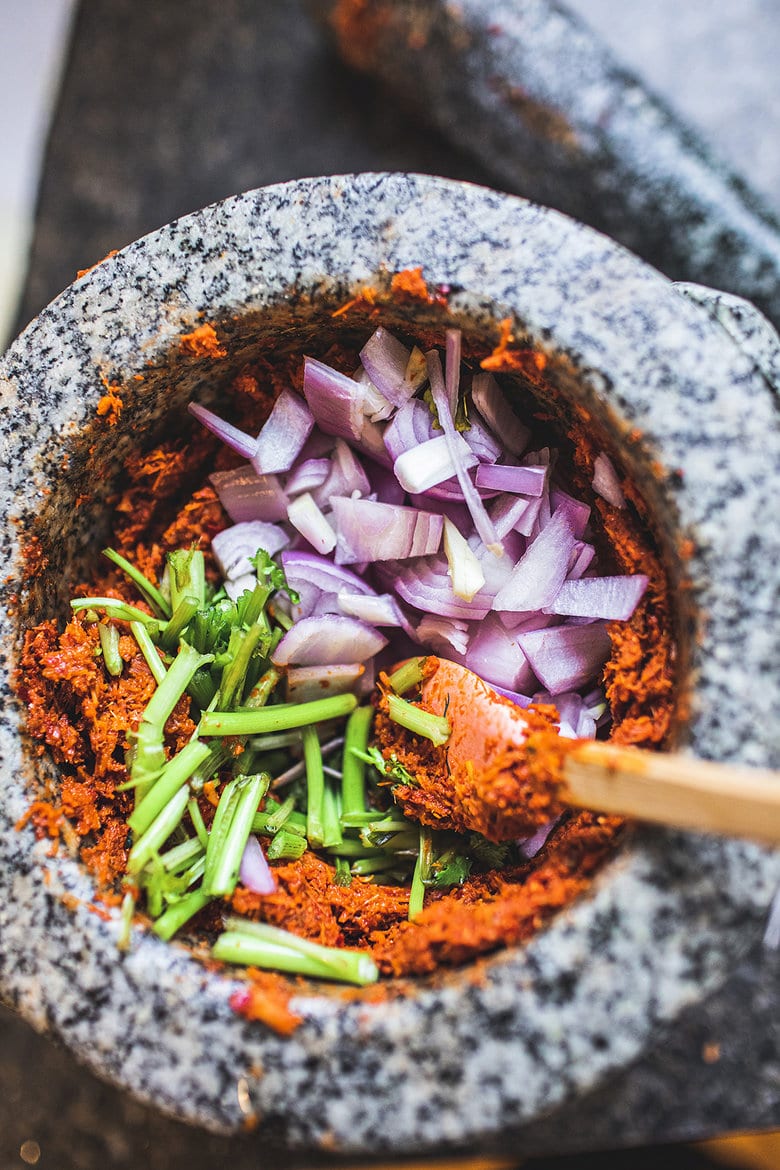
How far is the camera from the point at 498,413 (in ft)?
2.68

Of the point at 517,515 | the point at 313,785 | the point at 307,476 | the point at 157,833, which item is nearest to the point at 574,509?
the point at 517,515

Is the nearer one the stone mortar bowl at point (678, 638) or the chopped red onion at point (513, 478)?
the stone mortar bowl at point (678, 638)

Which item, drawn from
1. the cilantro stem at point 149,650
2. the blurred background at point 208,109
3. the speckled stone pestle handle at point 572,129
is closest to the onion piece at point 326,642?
the cilantro stem at point 149,650

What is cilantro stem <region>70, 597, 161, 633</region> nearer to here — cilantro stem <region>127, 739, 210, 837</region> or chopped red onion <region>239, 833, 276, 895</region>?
cilantro stem <region>127, 739, 210, 837</region>

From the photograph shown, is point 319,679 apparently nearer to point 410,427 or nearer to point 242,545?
point 242,545

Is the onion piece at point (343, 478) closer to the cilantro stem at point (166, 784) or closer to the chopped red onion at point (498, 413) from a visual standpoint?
the chopped red onion at point (498, 413)

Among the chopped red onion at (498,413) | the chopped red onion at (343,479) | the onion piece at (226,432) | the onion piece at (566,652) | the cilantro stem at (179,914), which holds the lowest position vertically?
the cilantro stem at (179,914)

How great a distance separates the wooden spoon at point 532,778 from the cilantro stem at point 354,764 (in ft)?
0.06

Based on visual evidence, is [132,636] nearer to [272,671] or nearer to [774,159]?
[272,671]

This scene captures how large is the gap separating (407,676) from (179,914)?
297mm

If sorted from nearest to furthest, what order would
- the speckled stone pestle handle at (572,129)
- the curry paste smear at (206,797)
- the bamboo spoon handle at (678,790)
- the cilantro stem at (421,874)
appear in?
the bamboo spoon handle at (678,790) < the curry paste smear at (206,797) < the cilantro stem at (421,874) < the speckled stone pestle handle at (572,129)

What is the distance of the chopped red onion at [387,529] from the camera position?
2.73 feet

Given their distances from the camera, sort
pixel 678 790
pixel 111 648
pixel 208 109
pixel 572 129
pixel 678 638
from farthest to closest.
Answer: pixel 208 109
pixel 572 129
pixel 111 648
pixel 678 638
pixel 678 790

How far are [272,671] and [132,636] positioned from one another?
138mm
